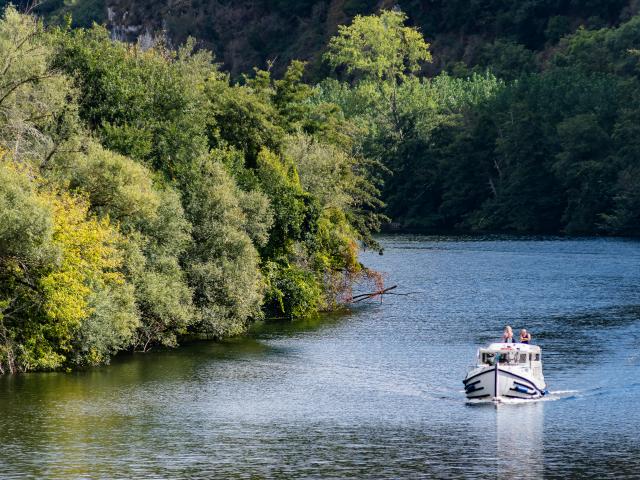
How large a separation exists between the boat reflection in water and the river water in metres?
0.13

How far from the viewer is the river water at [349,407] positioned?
51.9 metres

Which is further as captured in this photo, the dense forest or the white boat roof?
the dense forest

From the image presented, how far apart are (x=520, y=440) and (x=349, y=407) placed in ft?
32.9

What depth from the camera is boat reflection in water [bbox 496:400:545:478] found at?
168ft

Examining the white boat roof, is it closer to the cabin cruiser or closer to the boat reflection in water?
the cabin cruiser

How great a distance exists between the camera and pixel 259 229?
86938mm

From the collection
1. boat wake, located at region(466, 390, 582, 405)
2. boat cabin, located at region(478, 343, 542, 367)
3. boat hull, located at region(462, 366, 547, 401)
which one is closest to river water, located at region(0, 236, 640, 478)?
boat wake, located at region(466, 390, 582, 405)

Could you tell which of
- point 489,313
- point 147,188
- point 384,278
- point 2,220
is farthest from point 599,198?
point 2,220

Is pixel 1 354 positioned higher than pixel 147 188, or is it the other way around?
pixel 147 188

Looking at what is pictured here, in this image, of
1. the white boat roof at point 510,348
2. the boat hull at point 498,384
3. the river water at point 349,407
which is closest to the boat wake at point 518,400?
the boat hull at point 498,384

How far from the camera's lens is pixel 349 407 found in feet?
208

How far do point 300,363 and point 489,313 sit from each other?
79.0ft


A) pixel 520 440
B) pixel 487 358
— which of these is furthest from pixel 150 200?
pixel 520 440

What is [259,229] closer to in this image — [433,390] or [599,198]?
[433,390]
